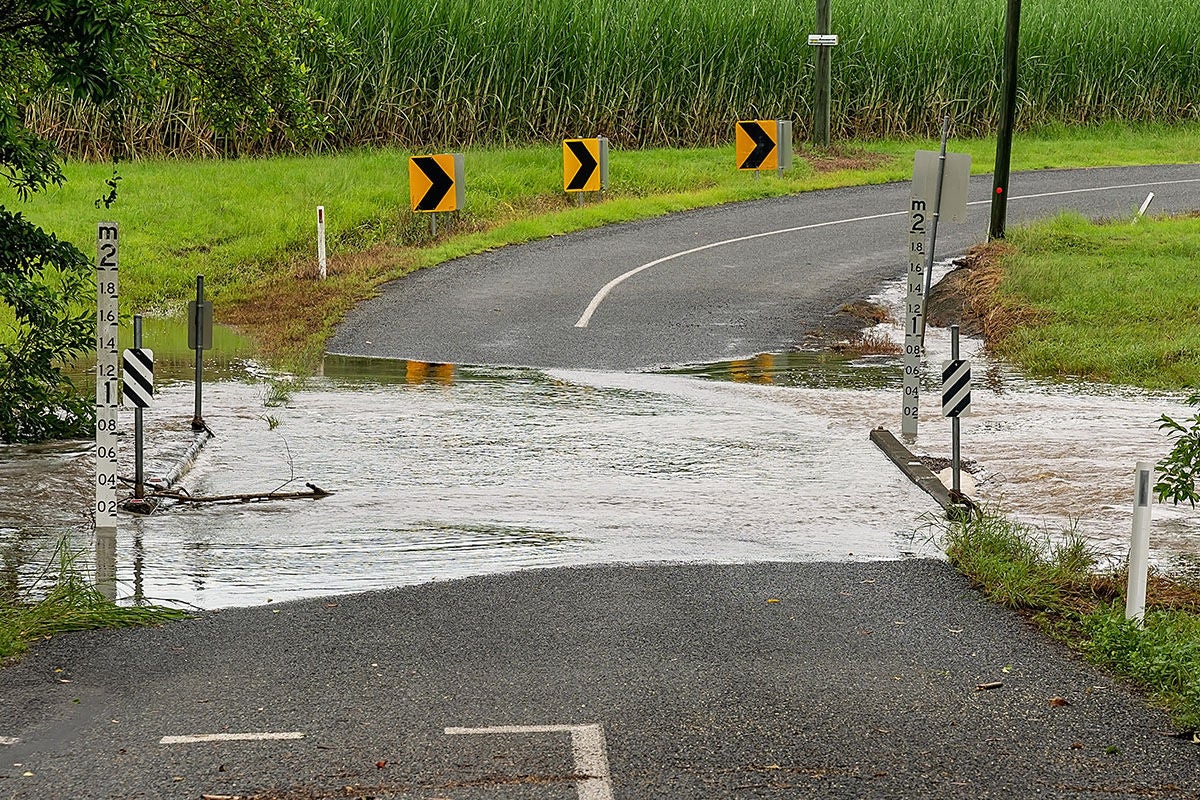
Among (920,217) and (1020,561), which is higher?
(920,217)

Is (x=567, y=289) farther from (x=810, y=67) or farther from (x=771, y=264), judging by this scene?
(x=810, y=67)

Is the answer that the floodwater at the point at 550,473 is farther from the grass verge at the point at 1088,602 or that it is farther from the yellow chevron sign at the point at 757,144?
the yellow chevron sign at the point at 757,144

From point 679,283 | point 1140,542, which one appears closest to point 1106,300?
point 679,283

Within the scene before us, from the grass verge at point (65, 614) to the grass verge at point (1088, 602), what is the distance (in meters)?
4.58

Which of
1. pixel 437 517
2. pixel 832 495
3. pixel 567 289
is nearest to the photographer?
pixel 437 517

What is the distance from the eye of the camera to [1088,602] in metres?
8.70

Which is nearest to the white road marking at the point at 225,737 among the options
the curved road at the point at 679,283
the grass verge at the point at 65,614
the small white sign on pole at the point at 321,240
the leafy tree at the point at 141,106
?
the grass verge at the point at 65,614

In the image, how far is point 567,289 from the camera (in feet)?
74.0

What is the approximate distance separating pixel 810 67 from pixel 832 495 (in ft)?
91.9

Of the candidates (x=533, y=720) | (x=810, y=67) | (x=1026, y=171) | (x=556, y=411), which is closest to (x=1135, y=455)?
(x=556, y=411)

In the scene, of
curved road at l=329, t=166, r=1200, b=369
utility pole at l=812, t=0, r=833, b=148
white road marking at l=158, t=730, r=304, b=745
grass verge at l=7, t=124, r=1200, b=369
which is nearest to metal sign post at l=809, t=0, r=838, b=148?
utility pole at l=812, t=0, r=833, b=148

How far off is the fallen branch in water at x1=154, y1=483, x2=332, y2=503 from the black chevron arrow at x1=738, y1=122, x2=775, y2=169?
69.5 ft

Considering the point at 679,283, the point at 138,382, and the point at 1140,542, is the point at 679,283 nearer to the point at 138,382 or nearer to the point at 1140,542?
the point at 138,382

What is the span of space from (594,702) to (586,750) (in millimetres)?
645
